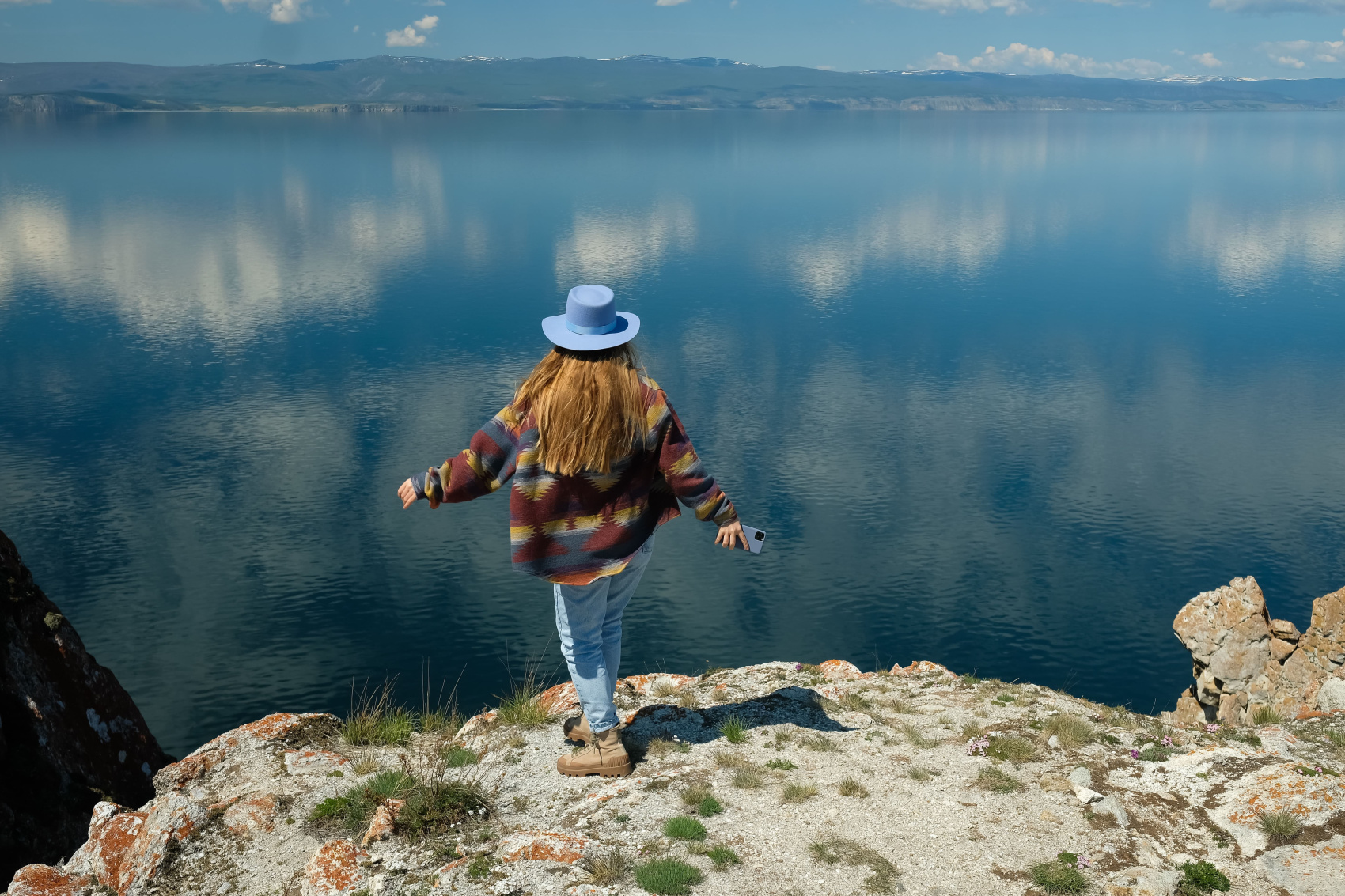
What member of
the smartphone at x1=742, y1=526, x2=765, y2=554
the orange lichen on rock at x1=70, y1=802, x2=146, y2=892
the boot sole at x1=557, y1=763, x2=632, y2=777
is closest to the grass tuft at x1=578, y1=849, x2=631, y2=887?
the boot sole at x1=557, y1=763, x2=632, y2=777

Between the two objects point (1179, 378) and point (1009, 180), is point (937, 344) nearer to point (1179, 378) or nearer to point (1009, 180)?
point (1179, 378)

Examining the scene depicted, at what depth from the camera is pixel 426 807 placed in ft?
20.3

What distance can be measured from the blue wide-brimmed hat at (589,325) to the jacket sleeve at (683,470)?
53 centimetres

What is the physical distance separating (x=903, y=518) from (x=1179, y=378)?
113 ft

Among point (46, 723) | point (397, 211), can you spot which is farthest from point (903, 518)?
point (397, 211)

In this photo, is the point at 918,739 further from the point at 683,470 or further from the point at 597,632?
the point at 683,470

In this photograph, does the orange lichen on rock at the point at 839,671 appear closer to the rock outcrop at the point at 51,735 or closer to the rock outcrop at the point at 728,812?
the rock outcrop at the point at 728,812

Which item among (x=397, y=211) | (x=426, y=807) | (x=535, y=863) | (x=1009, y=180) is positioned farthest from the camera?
(x=1009, y=180)

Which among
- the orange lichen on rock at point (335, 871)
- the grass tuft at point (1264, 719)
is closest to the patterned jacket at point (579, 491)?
the orange lichen on rock at point (335, 871)

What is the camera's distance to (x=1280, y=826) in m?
6.05

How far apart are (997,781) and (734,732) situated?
6.13ft

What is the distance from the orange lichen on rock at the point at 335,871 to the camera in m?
5.62

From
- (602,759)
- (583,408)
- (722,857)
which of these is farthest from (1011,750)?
(583,408)

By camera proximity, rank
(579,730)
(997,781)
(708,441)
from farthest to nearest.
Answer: (708,441)
(579,730)
(997,781)
